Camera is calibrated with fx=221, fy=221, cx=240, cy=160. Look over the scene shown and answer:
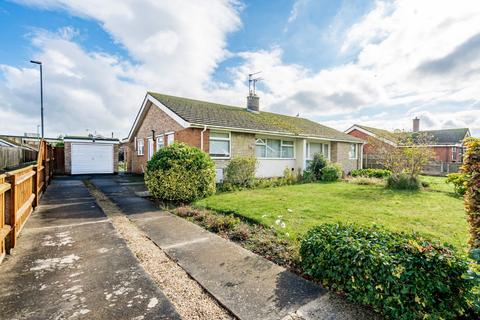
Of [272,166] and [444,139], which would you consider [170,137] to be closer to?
[272,166]

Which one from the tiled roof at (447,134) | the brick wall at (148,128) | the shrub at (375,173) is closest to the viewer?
the brick wall at (148,128)

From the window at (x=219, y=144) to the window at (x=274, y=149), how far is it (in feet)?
7.39

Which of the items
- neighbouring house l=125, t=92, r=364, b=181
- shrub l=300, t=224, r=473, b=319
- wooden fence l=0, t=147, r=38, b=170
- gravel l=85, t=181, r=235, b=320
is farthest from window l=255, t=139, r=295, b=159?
shrub l=300, t=224, r=473, b=319

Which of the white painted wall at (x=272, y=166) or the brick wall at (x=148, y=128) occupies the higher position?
the brick wall at (x=148, y=128)

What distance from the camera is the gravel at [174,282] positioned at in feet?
7.93

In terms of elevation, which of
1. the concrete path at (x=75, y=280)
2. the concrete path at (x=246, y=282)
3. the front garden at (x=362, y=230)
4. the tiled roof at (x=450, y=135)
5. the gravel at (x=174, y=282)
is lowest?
the gravel at (x=174, y=282)

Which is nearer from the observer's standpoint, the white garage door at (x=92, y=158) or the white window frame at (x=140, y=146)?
the white garage door at (x=92, y=158)

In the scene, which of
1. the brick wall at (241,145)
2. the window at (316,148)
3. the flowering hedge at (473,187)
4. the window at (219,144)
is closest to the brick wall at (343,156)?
the window at (316,148)

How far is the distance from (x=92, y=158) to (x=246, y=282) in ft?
60.1

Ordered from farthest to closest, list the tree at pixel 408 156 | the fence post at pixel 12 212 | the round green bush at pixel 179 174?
1. the tree at pixel 408 156
2. the round green bush at pixel 179 174
3. the fence post at pixel 12 212

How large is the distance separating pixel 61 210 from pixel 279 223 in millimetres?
6259

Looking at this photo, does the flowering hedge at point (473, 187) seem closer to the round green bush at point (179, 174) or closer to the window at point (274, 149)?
the round green bush at point (179, 174)

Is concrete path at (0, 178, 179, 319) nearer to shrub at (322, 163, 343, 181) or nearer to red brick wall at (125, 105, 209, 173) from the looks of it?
red brick wall at (125, 105, 209, 173)

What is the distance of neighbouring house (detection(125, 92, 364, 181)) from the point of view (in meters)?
11.9
